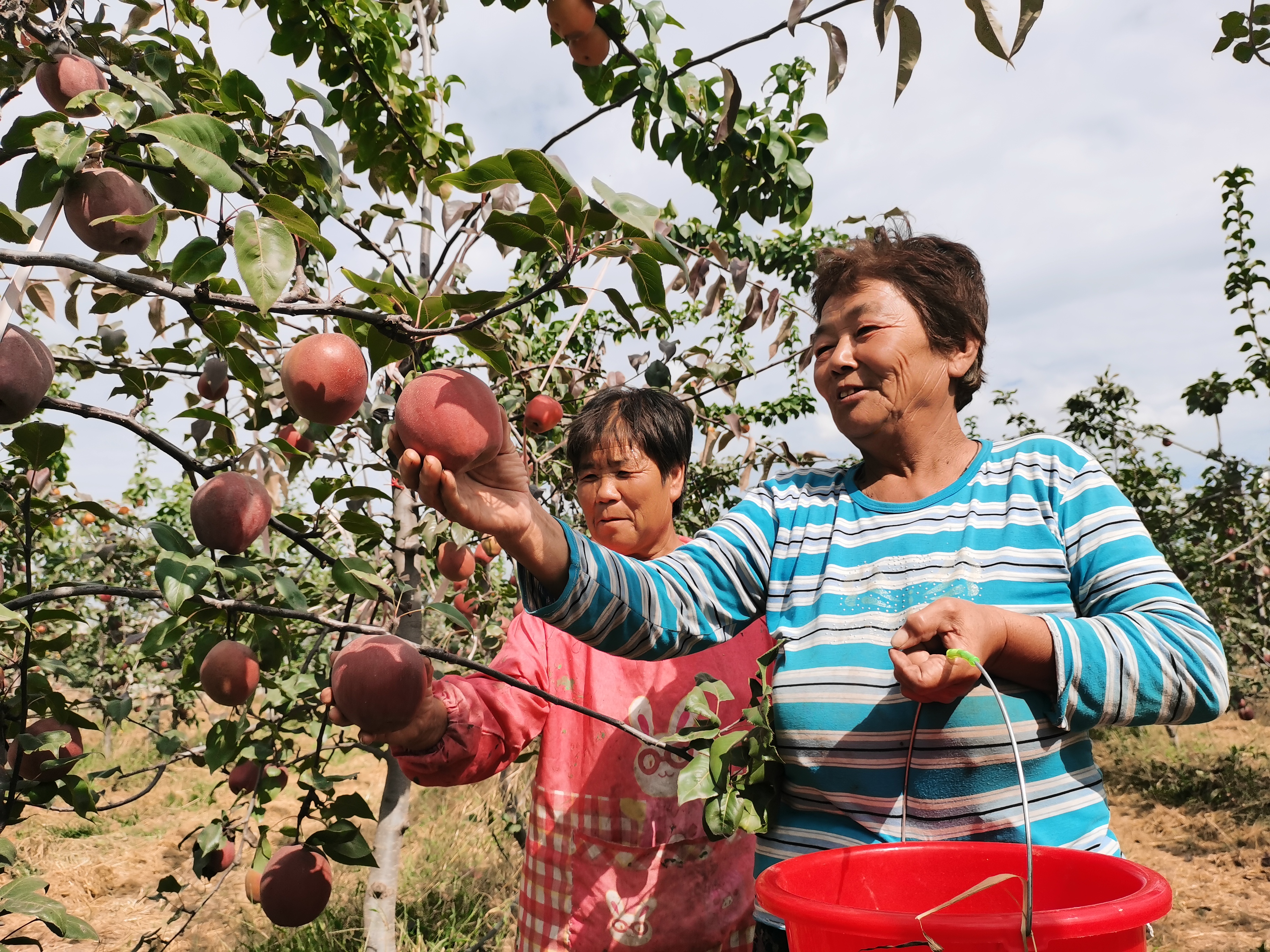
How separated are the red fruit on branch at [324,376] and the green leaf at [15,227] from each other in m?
0.27

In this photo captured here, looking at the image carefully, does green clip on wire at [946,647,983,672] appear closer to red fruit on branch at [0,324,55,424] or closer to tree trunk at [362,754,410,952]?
red fruit on branch at [0,324,55,424]

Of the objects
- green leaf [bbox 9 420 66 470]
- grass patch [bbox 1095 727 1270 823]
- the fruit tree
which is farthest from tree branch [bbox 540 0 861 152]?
grass patch [bbox 1095 727 1270 823]

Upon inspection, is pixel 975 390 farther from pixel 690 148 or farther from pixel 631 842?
pixel 631 842

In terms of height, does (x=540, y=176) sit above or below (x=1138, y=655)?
above

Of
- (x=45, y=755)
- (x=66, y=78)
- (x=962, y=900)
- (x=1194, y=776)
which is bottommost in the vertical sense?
(x=1194, y=776)

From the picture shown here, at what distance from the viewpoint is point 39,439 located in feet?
4.01

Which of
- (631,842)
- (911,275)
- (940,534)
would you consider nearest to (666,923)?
(631,842)

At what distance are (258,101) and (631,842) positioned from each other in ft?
4.01

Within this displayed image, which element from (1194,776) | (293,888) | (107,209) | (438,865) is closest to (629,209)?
(107,209)

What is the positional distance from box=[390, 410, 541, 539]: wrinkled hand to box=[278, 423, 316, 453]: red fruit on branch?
951mm

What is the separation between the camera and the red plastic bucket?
62 centimetres

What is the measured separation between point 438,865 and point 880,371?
350cm

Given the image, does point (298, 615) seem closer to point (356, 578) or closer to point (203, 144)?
point (356, 578)

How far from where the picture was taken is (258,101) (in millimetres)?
1239
